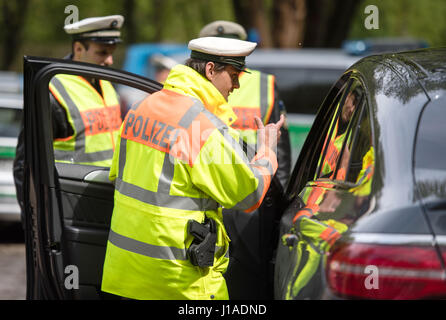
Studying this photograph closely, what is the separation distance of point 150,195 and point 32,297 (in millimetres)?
933

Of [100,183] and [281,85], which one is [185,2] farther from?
[100,183]

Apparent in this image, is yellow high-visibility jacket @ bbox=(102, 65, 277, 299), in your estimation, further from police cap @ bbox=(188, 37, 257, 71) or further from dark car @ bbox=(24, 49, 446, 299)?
dark car @ bbox=(24, 49, 446, 299)

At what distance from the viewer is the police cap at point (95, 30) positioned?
458cm

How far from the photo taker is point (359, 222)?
2113 mm

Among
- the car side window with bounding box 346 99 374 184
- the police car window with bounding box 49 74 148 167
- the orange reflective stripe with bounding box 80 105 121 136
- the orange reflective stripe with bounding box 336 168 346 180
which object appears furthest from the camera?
the orange reflective stripe with bounding box 80 105 121 136

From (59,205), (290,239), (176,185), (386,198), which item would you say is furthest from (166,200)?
(386,198)

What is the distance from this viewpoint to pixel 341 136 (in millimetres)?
2836

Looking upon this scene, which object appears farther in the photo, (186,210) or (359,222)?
(186,210)

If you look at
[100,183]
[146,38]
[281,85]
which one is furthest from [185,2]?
[100,183]

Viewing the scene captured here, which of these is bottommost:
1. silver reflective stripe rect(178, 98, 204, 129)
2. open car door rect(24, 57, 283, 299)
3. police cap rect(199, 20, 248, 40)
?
open car door rect(24, 57, 283, 299)

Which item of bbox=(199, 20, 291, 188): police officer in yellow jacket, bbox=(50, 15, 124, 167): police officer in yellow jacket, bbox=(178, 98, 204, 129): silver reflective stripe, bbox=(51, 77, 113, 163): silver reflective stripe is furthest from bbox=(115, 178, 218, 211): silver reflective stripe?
bbox=(199, 20, 291, 188): police officer in yellow jacket

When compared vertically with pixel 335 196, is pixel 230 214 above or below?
below

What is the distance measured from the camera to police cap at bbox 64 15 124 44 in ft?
15.0
